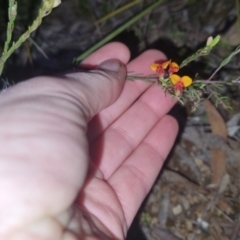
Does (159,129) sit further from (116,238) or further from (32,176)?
(32,176)

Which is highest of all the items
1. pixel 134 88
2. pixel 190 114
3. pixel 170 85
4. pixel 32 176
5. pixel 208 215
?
pixel 32 176

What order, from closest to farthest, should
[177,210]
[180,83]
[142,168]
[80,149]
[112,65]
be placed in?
[80,149] < [180,83] < [112,65] < [142,168] < [177,210]

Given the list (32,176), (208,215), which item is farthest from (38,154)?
(208,215)

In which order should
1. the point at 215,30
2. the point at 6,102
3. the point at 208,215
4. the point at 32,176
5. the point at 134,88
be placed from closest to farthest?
the point at 32,176, the point at 6,102, the point at 134,88, the point at 208,215, the point at 215,30

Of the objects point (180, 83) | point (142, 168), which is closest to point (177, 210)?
point (142, 168)

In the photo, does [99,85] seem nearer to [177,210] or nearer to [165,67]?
[165,67]

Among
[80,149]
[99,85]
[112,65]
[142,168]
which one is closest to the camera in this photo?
[80,149]
